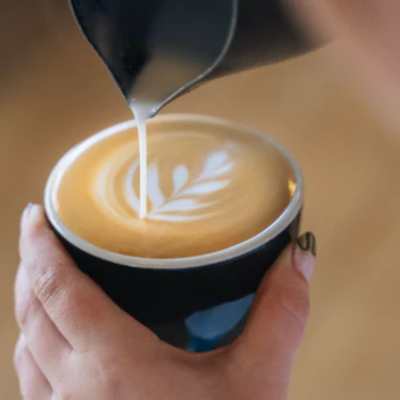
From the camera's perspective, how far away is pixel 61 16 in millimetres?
1318

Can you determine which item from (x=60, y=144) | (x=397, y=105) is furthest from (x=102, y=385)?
(x=60, y=144)

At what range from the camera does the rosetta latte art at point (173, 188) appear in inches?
22.5

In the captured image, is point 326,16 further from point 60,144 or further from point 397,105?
point 60,144

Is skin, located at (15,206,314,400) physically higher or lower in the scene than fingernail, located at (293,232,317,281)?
lower

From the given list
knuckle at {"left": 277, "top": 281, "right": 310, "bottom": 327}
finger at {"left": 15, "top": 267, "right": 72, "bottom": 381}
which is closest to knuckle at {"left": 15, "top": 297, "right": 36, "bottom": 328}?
finger at {"left": 15, "top": 267, "right": 72, "bottom": 381}

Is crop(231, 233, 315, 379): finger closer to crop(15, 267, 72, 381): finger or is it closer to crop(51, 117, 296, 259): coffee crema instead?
crop(51, 117, 296, 259): coffee crema

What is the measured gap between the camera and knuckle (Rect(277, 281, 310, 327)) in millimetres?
529

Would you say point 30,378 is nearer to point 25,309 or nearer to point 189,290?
point 25,309

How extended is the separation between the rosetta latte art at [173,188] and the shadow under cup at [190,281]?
0.06 meters

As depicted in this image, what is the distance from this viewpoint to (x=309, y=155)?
1019 millimetres

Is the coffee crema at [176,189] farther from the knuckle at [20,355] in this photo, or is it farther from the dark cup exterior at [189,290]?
the knuckle at [20,355]

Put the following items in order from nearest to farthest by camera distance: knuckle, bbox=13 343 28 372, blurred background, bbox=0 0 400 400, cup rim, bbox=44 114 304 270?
1. cup rim, bbox=44 114 304 270
2. knuckle, bbox=13 343 28 372
3. blurred background, bbox=0 0 400 400

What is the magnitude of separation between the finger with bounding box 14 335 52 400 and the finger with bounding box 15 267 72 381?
3cm

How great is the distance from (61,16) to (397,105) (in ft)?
3.48
